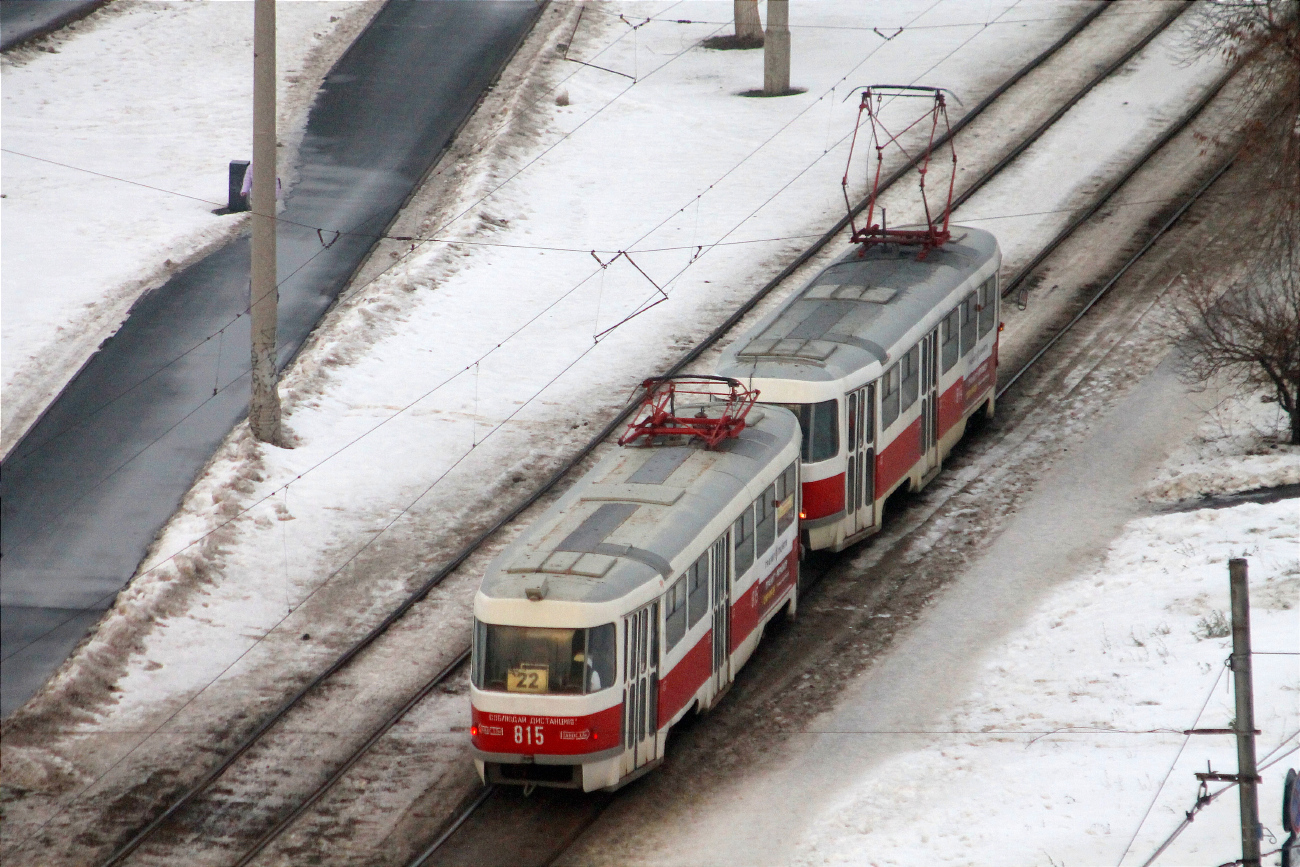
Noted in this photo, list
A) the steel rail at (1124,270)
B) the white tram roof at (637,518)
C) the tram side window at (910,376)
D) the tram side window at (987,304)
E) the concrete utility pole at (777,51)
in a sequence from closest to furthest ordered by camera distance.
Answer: the white tram roof at (637,518)
the tram side window at (910,376)
the tram side window at (987,304)
the steel rail at (1124,270)
the concrete utility pole at (777,51)

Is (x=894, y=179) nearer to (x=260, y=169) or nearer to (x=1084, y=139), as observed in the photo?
(x=1084, y=139)

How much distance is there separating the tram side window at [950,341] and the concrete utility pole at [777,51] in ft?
54.2

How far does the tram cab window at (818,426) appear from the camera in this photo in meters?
19.2

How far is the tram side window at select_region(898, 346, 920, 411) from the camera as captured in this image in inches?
819

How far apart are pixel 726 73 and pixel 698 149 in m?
5.50

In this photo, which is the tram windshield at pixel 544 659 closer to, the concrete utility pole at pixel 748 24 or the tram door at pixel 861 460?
the tram door at pixel 861 460

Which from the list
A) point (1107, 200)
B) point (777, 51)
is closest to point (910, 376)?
point (1107, 200)

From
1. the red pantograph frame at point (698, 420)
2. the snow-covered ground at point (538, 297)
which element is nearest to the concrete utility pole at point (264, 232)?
the snow-covered ground at point (538, 297)

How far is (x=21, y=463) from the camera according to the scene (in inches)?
885

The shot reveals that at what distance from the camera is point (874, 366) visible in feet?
64.8

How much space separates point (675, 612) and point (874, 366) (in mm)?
5569

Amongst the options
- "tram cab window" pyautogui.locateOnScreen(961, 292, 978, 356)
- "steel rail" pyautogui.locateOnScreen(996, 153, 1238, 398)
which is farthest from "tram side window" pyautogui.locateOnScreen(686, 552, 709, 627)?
"steel rail" pyautogui.locateOnScreen(996, 153, 1238, 398)

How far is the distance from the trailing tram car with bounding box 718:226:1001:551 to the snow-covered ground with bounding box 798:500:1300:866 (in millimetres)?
2775

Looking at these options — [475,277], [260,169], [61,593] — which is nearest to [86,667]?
[61,593]
